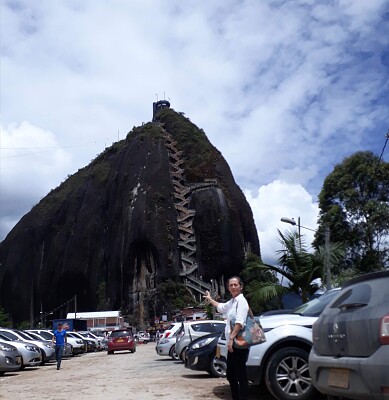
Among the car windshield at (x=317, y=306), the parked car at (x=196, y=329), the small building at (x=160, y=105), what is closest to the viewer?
the car windshield at (x=317, y=306)

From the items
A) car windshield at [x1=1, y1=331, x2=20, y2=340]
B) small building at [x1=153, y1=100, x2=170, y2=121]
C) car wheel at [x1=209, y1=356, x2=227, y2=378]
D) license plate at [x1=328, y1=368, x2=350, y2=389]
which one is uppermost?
small building at [x1=153, y1=100, x2=170, y2=121]

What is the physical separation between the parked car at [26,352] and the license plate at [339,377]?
14912 millimetres

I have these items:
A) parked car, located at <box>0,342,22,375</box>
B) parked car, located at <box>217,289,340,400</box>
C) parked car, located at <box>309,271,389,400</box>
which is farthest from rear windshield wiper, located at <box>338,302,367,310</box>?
parked car, located at <box>0,342,22,375</box>

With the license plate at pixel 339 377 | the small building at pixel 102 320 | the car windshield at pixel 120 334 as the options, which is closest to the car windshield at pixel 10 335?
the car windshield at pixel 120 334

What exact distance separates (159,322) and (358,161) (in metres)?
42.8

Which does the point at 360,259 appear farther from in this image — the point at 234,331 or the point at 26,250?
the point at 26,250

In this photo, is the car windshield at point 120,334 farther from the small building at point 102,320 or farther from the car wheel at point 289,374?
the small building at point 102,320

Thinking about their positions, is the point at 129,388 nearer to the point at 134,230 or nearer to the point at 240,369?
the point at 240,369

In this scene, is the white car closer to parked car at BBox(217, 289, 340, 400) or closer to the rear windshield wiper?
parked car at BBox(217, 289, 340, 400)

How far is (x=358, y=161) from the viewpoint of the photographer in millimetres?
34781

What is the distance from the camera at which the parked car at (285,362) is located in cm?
794

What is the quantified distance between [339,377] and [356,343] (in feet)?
1.35

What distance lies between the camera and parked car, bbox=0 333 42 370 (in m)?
18.2

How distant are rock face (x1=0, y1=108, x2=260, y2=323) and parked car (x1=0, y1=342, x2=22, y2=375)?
60.1m
